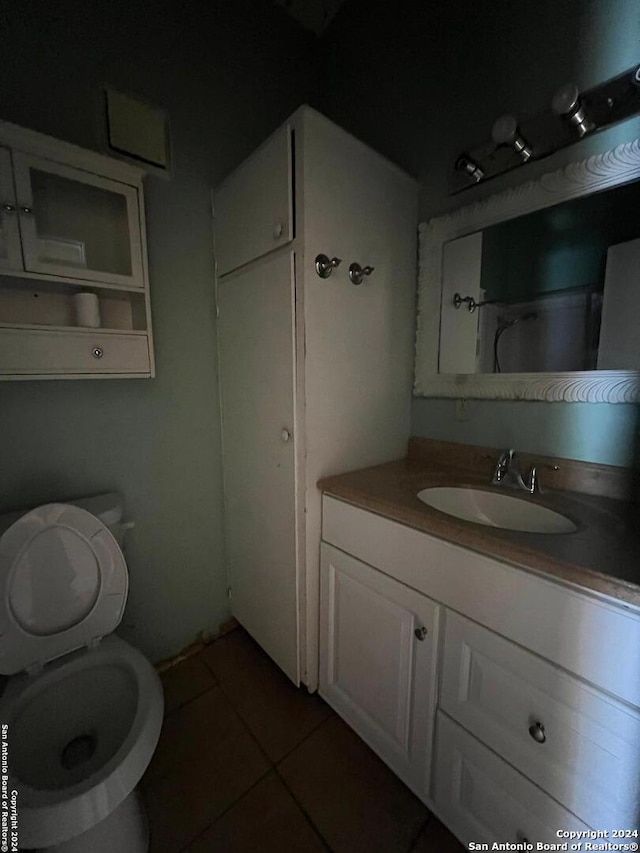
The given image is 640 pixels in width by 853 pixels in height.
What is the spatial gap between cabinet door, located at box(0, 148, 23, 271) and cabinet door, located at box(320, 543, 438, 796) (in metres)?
1.27

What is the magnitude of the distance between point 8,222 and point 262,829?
1817 mm

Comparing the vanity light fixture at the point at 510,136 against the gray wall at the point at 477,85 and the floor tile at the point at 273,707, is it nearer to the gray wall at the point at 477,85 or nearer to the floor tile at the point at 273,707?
the gray wall at the point at 477,85

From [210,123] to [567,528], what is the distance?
1.90 meters

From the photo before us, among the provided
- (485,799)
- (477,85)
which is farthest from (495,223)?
(485,799)

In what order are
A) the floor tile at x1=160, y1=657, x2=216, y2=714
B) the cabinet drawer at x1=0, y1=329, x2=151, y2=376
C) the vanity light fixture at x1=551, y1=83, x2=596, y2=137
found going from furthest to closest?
the floor tile at x1=160, y1=657, x2=216, y2=714 → the cabinet drawer at x1=0, y1=329, x2=151, y2=376 → the vanity light fixture at x1=551, y1=83, x2=596, y2=137

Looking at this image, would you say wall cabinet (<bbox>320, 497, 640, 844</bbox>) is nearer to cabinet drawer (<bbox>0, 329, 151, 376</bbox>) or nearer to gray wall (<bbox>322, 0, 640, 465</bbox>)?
gray wall (<bbox>322, 0, 640, 465</bbox>)

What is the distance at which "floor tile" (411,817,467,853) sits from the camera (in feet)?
2.82

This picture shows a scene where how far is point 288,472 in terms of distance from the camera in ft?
3.68

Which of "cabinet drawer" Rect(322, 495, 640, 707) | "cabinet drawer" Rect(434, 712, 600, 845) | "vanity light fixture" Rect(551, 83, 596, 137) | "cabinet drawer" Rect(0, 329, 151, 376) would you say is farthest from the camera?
"cabinet drawer" Rect(0, 329, 151, 376)

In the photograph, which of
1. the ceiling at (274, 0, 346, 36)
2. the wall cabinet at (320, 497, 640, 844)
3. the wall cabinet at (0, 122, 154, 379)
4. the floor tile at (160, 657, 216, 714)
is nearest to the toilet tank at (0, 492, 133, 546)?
the wall cabinet at (0, 122, 154, 379)

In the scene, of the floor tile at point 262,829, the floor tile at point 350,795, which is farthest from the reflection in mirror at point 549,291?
the floor tile at point 262,829

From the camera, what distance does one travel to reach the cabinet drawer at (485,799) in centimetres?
68

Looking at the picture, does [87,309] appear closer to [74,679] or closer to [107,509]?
[107,509]

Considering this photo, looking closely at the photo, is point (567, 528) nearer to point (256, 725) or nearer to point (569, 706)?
point (569, 706)
